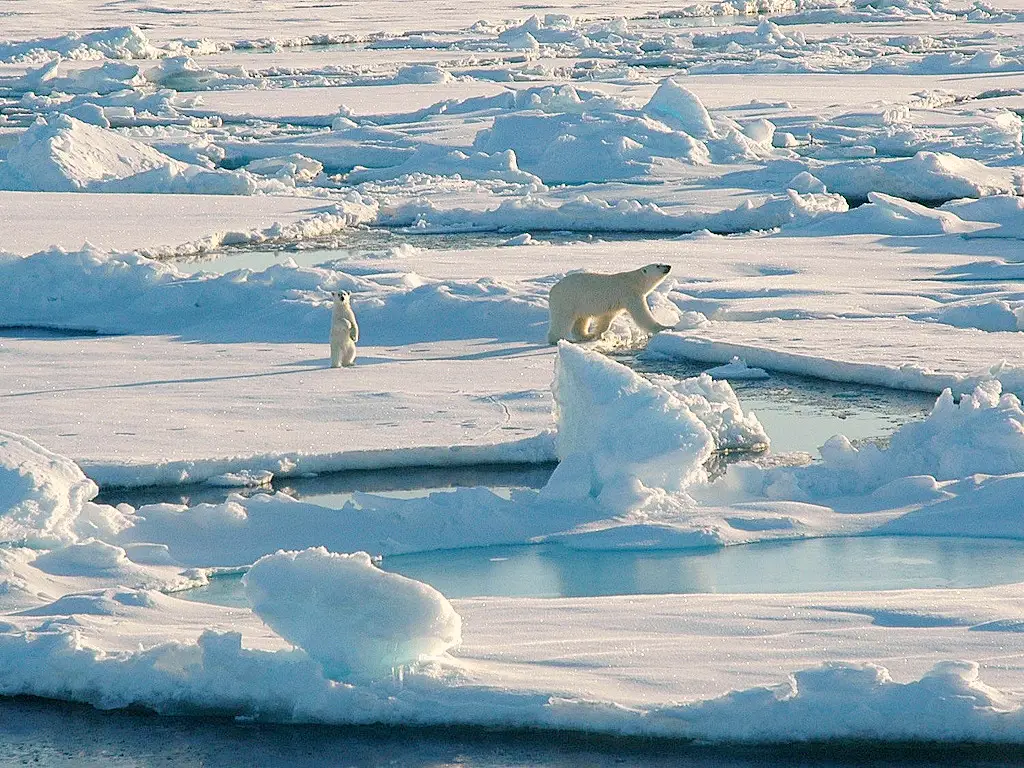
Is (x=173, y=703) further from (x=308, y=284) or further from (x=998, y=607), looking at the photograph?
(x=308, y=284)

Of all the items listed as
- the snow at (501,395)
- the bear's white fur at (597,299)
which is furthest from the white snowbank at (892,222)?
the bear's white fur at (597,299)

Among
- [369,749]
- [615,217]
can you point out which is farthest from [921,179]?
[369,749]

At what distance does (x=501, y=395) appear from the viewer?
26.7 feet

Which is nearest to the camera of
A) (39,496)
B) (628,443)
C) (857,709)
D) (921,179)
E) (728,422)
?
(857,709)

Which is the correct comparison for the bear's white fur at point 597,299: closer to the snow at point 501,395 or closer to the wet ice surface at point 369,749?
the snow at point 501,395

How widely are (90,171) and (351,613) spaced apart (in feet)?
46.0

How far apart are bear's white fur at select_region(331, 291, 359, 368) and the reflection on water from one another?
3.11 meters

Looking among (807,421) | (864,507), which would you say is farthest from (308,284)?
(864,507)

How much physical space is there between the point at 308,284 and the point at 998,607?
6.89 meters

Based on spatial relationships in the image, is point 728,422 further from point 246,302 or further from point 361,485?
point 246,302

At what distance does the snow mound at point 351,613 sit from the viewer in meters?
4.08

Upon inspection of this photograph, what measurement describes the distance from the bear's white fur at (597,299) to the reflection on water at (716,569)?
360cm

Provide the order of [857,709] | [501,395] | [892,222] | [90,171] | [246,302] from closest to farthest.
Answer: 1. [857,709]
2. [501,395]
3. [246,302]
4. [892,222]
5. [90,171]

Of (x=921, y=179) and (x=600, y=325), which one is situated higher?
(x=921, y=179)
